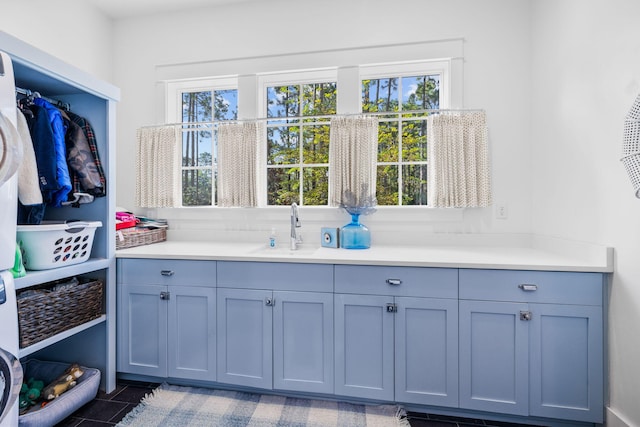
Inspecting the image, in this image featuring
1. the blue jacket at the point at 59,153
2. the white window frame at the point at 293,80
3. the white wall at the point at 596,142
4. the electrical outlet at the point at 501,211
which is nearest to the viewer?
the white wall at the point at 596,142

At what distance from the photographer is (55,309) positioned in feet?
5.70

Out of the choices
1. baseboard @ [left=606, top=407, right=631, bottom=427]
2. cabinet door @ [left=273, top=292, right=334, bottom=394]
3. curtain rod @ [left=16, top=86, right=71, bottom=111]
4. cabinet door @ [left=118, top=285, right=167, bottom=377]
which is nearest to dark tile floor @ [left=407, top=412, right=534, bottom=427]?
baseboard @ [left=606, top=407, right=631, bottom=427]

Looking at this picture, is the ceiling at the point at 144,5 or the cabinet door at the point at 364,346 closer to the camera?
the cabinet door at the point at 364,346

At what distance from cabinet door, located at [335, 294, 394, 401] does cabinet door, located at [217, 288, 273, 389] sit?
1.38 feet

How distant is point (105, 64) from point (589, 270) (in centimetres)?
373

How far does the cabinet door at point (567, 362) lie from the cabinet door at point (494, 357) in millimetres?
55

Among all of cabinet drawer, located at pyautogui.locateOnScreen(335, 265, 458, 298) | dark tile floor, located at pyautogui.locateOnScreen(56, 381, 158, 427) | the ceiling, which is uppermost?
the ceiling

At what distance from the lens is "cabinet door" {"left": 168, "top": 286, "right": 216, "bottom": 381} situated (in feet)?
6.42

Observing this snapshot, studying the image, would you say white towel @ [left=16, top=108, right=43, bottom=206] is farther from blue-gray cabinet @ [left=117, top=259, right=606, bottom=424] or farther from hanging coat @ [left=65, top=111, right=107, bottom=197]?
blue-gray cabinet @ [left=117, top=259, right=606, bottom=424]

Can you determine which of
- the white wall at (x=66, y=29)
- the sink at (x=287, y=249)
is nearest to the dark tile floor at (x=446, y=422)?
the sink at (x=287, y=249)

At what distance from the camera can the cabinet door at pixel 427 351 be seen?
1.73 m

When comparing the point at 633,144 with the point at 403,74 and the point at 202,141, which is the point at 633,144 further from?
the point at 202,141

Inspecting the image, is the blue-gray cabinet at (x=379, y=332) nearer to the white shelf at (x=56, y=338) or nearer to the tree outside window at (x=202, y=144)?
the white shelf at (x=56, y=338)

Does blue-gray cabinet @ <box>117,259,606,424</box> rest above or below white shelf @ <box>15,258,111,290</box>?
below
